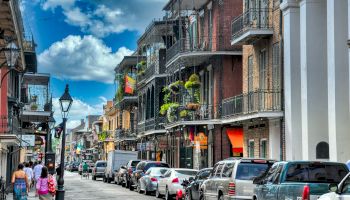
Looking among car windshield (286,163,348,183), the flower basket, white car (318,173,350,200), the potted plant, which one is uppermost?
the potted plant

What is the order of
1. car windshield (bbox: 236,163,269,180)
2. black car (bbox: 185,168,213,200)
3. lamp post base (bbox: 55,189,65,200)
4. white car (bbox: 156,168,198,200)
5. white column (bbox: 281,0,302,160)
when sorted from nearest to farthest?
car windshield (bbox: 236,163,269,180) → lamp post base (bbox: 55,189,65,200) → black car (bbox: 185,168,213,200) → white column (bbox: 281,0,302,160) → white car (bbox: 156,168,198,200)

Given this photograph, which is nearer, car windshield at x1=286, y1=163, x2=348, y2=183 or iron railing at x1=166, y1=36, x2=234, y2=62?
car windshield at x1=286, y1=163, x2=348, y2=183

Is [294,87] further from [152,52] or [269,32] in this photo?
[152,52]

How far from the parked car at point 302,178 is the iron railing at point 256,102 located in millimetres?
12392

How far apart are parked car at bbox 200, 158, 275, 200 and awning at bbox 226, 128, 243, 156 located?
14528 mm

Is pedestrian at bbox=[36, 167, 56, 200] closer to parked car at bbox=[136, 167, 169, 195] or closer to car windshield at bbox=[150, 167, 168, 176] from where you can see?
parked car at bbox=[136, 167, 169, 195]

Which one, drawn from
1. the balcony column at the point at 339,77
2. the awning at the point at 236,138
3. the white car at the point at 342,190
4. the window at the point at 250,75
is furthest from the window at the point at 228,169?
the awning at the point at 236,138

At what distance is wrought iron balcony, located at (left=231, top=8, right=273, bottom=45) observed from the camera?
2931 cm

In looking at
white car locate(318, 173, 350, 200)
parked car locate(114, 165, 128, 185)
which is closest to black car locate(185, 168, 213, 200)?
white car locate(318, 173, 350, 200)

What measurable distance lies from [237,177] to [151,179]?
1470 cm

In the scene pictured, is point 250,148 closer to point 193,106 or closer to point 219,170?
point 193,106

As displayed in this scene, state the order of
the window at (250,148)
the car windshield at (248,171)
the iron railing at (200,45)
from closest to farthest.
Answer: the car windshield at (248,171) < the window at (250,148) < the iron railing at (200,45)

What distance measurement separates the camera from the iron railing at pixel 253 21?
97.7 feet

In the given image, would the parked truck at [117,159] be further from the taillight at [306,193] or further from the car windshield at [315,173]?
the taillight at [306,193]
